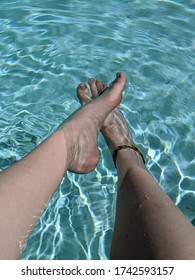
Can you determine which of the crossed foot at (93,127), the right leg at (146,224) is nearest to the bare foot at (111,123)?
the crossed foot at (93,127)

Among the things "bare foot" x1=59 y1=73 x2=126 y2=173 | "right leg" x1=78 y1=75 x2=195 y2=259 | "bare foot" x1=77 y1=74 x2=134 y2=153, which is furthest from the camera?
"bare foot" x1=77 y1=74 x2=134 y2=153

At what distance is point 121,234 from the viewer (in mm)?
2137

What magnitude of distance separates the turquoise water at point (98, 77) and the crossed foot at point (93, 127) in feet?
0.51

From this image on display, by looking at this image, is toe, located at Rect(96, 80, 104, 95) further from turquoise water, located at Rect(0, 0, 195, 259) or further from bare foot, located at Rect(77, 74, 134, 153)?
turquoise water, located at Rect(0, 0, 195, 259)

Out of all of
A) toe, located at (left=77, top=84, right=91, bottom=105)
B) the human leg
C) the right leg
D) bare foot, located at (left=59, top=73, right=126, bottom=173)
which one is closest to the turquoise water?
toe, located at (left=77, top=84, right=91, bottom=105)

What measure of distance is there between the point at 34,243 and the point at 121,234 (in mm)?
798

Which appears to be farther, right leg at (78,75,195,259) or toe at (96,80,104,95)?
toe at (96,80,104,95)

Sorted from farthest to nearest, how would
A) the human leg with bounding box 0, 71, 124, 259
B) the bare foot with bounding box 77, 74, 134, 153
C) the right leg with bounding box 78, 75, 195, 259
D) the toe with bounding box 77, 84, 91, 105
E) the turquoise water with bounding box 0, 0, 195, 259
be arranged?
1. the toe with bounding box 77, 84, 91, 105
2. the bare foot with bounding box 77, 74, 134, 153
3. the turquoise water with bounding box 0, 0, 195, 259
4. the human leg with bounding box 0, 71, 124, 259
5. the right leg with bounding box 78, 75, 195, 259

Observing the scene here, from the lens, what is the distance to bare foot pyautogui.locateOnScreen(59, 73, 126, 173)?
2729 mm

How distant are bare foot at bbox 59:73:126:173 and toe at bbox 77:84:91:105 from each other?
0.83 ft

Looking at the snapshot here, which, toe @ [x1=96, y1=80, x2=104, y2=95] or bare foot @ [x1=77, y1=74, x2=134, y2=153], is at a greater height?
toe @ [x1=96, y1=80, x2=104, y2=95]

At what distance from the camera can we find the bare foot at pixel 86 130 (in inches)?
107

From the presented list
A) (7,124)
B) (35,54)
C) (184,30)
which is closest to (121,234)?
(7,124)
